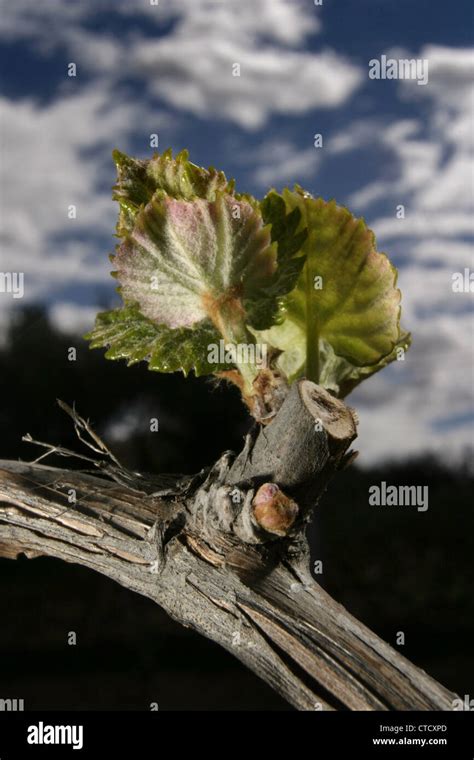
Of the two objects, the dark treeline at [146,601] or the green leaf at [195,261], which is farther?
the dark treeline at [146,601]

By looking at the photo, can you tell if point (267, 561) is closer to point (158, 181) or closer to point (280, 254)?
point (280, 254)

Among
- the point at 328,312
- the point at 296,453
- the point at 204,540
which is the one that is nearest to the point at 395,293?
the point at 328,312

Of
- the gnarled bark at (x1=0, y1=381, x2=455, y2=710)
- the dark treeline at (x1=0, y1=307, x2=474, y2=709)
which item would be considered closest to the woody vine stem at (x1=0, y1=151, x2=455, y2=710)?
the gnarled bark at (x1=0, y1=381, x2=455, y2=710)

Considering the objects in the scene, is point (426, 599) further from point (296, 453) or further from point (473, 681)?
point (296, 453)

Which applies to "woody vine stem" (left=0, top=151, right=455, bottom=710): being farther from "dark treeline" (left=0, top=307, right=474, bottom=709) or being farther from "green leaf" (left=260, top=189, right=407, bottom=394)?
"dark treeline" (left=0, top=307, right=474, bottom=709)

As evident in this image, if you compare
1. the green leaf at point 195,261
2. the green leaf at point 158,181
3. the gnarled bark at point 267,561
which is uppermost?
the green leaf at point 158,181

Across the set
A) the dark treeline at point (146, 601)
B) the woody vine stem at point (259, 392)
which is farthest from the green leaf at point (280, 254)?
the dark treeline at point (146, 601)

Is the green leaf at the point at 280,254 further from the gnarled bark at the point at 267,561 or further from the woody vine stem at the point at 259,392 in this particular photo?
the gnarled bark at the point at 267,561
